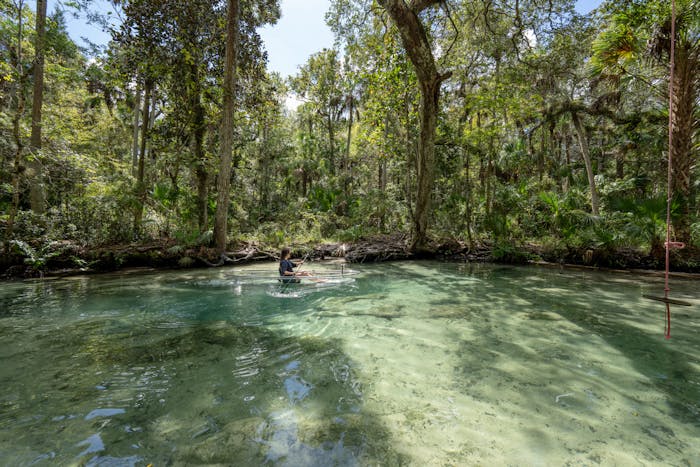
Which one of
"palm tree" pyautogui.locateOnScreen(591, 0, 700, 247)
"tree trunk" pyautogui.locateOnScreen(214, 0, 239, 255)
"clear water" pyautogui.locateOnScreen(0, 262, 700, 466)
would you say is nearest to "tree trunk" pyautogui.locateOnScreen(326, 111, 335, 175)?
"tree trunk" pyautogui.locateOnScreen(214, 0, 239, 255)

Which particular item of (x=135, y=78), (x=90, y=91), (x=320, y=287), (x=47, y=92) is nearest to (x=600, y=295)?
(x=320, y=287)

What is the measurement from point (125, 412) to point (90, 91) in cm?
3432

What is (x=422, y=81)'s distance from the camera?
42.7 ft

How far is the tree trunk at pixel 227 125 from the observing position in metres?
12.2

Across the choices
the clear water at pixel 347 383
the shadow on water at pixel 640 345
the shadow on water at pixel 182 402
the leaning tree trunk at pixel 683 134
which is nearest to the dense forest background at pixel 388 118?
the leaning tree trunk at pixel 683 134

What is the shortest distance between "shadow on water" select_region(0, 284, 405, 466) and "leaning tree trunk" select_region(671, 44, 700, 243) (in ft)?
39.5

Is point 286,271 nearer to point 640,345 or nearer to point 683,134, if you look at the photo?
point 640,345

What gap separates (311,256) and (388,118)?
8801mm

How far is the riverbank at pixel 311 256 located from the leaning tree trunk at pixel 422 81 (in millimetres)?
1634

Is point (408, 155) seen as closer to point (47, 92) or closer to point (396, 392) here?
point (396, 392)

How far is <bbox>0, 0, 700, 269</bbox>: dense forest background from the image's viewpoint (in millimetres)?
9961

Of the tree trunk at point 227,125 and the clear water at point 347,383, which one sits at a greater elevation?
the tree trunk at point 227,125

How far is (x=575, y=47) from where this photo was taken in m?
13.5

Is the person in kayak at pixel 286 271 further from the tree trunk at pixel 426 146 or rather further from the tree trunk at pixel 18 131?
the tree trunk at pixel 426 146
